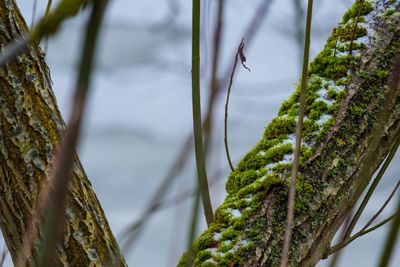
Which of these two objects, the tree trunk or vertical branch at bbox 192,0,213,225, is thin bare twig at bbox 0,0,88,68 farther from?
the tree trunk

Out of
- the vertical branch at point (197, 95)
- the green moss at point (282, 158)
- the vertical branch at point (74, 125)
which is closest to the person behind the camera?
the vertical branch at point (74, 125)

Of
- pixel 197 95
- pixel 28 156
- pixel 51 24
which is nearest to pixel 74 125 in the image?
pixel 51 24

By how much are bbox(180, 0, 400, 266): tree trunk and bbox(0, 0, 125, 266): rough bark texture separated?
20cm

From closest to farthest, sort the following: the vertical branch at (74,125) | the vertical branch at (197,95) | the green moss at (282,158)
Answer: the vertical branch at (74,125) → the vertical branch at (197,95) → the green moss at (282,158)

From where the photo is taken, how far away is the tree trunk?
103 cm

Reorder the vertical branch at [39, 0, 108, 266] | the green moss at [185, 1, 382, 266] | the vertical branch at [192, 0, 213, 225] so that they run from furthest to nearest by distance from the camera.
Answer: the green moss at [185, 1, 382, 266]
the vertical branch at [192, 0, 213, 225]
the vertical branch at [39, 0, 108, 266]

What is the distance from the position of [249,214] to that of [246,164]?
125mm

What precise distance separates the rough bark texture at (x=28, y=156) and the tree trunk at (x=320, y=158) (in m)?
0.20

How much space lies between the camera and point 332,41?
1178mm

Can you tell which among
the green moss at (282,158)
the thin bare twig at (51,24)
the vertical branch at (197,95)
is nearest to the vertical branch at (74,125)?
the thin bare twig at (51,24)

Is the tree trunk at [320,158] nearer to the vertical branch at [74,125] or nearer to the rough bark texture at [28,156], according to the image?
the rough bark texture at [28,156]

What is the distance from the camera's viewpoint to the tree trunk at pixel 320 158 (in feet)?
3.39

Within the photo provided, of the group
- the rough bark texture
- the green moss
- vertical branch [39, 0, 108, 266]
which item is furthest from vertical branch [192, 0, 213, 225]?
vertical branch [39, 0, 108, 266]

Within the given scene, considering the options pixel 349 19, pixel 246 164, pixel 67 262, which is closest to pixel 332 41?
pixel 349 19
